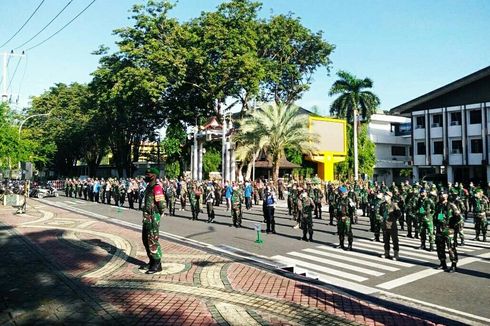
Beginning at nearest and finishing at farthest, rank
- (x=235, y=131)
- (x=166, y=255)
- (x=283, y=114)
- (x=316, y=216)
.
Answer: (x=166, y=255) → (x=316, y=216) → (x=283, y=114) → (x=235, y=131)

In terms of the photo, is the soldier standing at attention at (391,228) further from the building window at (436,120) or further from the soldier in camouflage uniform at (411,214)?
the building window at (436,120)

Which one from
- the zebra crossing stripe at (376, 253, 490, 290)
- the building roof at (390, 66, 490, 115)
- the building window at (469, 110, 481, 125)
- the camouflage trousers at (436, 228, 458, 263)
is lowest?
the zebra crossing stripe at (376, 253, 490, 290)

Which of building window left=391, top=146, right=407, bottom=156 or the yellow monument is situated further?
building window left=391, top=146, right=407, bottom=156

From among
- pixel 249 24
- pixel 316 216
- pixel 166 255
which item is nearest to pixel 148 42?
pixel 249 24

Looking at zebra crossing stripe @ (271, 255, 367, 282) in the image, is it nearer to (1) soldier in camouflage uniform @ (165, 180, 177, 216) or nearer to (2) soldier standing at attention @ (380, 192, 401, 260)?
(2) soldier standing at attention @ (380, 192, 401, 260)

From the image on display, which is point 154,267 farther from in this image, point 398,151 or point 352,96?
point 398,151

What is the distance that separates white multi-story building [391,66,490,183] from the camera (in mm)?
40719

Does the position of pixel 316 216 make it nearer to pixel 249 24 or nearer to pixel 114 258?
pixel 114 258

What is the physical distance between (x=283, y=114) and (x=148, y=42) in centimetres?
1314

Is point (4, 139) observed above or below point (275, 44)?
below

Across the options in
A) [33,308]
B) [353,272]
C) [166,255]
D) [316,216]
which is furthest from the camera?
[316,216]

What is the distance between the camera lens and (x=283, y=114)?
3650 centimetres

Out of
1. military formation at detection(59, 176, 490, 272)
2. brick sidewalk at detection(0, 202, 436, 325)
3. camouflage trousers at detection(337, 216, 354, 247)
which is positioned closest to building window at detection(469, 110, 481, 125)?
military formation at detection(59, 176, 490, 272)

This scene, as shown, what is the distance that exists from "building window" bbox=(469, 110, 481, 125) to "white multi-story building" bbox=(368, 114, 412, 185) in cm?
1750
